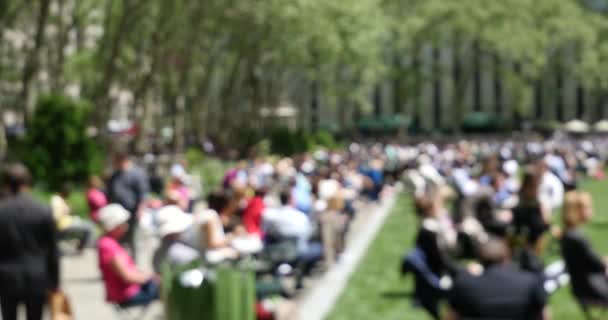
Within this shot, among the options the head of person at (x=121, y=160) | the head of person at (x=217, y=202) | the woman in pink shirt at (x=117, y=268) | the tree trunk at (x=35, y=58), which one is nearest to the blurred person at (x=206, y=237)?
the woman in pink shirt at (x=117, y=268)

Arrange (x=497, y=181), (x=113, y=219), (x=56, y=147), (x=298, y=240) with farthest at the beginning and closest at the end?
(x=56, y=147), (x=497, y=181), (x=298, y=240), (x=113, y=219)

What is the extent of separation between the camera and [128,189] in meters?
18.7

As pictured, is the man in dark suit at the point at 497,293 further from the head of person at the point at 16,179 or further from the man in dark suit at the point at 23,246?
the head of person at the point at 16,179

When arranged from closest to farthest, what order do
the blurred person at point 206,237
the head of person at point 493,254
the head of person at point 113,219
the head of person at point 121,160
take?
the head of person at point 493,254, the head of person at point 113,219, the blurred person at point 206,237, the head of person at point 121,160

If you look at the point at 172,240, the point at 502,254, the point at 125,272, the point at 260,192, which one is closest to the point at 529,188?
the point at 260,192

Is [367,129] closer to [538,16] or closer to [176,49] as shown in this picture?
[538,16]

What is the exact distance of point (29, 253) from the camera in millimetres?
9734

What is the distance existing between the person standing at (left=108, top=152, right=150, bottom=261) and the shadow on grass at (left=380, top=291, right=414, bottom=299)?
3328mm

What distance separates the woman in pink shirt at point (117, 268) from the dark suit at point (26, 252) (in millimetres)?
2377

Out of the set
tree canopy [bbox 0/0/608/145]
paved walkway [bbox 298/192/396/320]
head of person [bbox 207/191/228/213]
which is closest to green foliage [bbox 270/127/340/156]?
tree canopy [bbox 0/0/608/145]

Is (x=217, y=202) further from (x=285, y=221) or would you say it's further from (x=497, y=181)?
(x=497, y=181)

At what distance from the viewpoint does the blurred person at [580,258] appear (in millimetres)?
12023

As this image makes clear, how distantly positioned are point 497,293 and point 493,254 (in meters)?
0.25

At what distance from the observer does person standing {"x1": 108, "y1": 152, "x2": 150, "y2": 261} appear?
18547 mm
